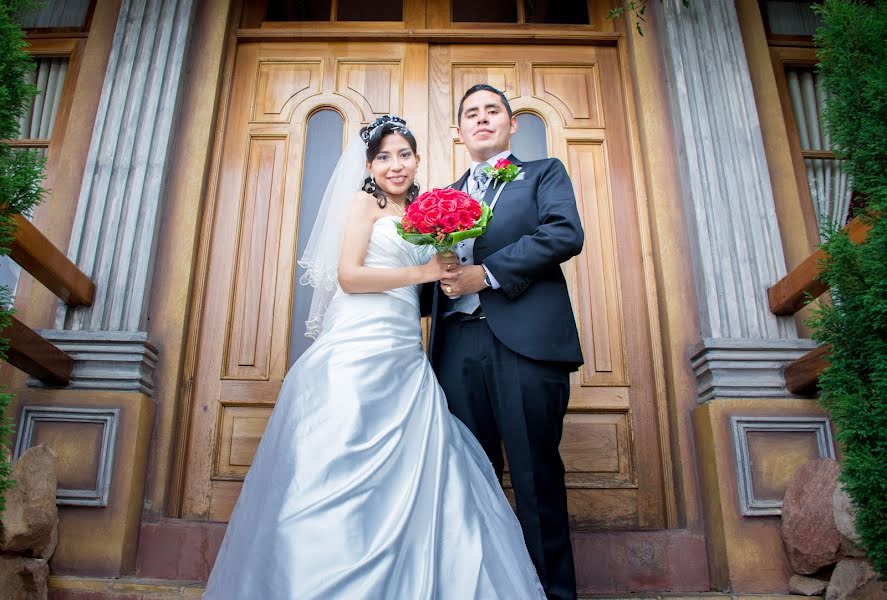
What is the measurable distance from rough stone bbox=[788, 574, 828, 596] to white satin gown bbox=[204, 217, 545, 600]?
1411 mm

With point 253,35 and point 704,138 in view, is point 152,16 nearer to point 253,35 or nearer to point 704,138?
point 253,35

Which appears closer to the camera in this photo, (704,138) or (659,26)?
(704,138)

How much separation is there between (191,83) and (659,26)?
275cm

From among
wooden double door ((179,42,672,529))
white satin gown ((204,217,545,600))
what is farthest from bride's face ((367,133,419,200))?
wooden double door ((179,42,672,529))

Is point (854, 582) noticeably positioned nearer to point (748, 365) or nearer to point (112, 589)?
point (748, 365)

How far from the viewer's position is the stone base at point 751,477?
314cm

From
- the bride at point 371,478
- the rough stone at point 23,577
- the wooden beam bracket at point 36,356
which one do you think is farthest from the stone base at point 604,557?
the bride at point 371,478

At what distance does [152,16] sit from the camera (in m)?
4.25

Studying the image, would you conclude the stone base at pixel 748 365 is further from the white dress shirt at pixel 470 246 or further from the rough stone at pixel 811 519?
the white dress shirt at pixel 470 246

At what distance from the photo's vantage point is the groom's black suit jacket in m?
2.66

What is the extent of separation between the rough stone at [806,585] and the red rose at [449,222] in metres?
2.08

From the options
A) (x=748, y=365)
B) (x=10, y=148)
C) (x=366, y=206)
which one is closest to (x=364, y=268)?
(x=366, y=206)

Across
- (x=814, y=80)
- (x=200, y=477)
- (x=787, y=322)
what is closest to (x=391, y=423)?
(x=200, y=477)

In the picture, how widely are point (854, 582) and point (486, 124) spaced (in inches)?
90.2
